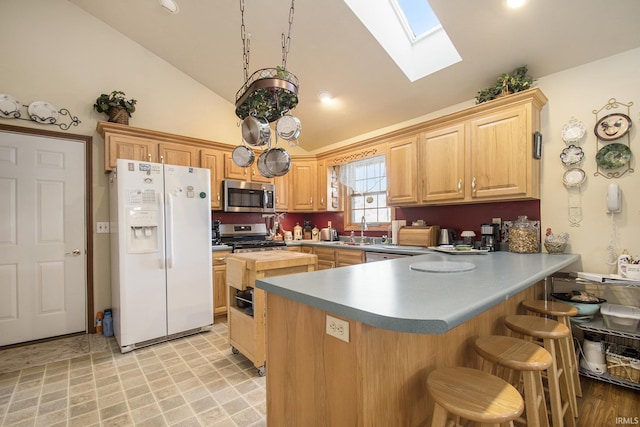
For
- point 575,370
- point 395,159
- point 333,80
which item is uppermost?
point 333,80

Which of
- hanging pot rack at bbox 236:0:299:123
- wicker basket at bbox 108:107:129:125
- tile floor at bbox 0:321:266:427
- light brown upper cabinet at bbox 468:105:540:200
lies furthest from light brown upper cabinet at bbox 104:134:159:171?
light brown upper cabinet at bbox 468:105:540:200

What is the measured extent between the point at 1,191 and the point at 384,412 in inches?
159

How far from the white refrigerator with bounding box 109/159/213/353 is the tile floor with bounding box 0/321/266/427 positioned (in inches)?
11.7

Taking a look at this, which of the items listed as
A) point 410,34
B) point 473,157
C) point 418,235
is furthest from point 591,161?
point 410,34

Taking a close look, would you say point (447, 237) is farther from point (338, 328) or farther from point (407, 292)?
point (338, 328)

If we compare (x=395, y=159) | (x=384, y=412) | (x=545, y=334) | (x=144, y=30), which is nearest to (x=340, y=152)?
(x=395, y=159)

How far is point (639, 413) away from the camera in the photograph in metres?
1.74

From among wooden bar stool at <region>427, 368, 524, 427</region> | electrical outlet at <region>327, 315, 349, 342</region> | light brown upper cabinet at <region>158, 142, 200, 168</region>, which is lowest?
wooden bar stool at <region>427, 368, 524, 427</region>

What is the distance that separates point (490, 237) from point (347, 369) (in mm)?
2418

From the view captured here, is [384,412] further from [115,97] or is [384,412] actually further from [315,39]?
[115,97]

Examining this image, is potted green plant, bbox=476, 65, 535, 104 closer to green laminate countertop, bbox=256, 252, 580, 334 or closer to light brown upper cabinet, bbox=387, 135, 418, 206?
light brown upper cabinet, bbox=387, 135, 418, 206

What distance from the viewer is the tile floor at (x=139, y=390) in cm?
178

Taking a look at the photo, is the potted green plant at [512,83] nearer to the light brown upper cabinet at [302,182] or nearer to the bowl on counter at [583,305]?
the bowl on counter at [583,305]

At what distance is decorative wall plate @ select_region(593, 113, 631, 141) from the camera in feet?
7.20
